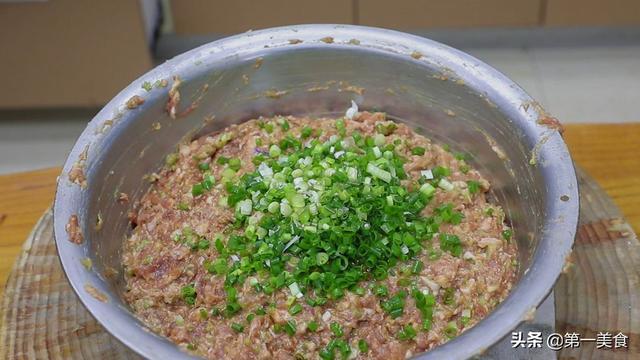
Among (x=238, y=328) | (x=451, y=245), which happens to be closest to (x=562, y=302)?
(x=451, y=245)

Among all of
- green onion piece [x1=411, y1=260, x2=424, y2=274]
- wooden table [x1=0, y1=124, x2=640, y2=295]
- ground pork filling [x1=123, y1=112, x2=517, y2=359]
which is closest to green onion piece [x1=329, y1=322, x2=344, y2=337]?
ground pork filling [x1=123, y1=112, x2=517, y2=359]

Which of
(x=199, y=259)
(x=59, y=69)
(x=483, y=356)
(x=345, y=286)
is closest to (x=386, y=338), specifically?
(x=345, y=286)

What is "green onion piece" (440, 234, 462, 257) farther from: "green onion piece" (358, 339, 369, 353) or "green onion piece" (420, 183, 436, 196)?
"green onion piece" (358, 339, 369, 353)

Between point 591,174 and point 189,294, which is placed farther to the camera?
point 591,174

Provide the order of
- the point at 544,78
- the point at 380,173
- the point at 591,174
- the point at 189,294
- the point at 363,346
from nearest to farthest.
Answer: the point at 363,346
the point at 189,294
the point at 380,173
the point at 591,174
the point at 544,78

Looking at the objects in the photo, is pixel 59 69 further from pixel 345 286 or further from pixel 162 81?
pixel 345 286

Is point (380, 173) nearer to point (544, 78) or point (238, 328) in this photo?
point (238, 328)

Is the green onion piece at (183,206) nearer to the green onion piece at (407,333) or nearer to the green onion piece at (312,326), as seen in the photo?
the green onion piece at (312,326)
